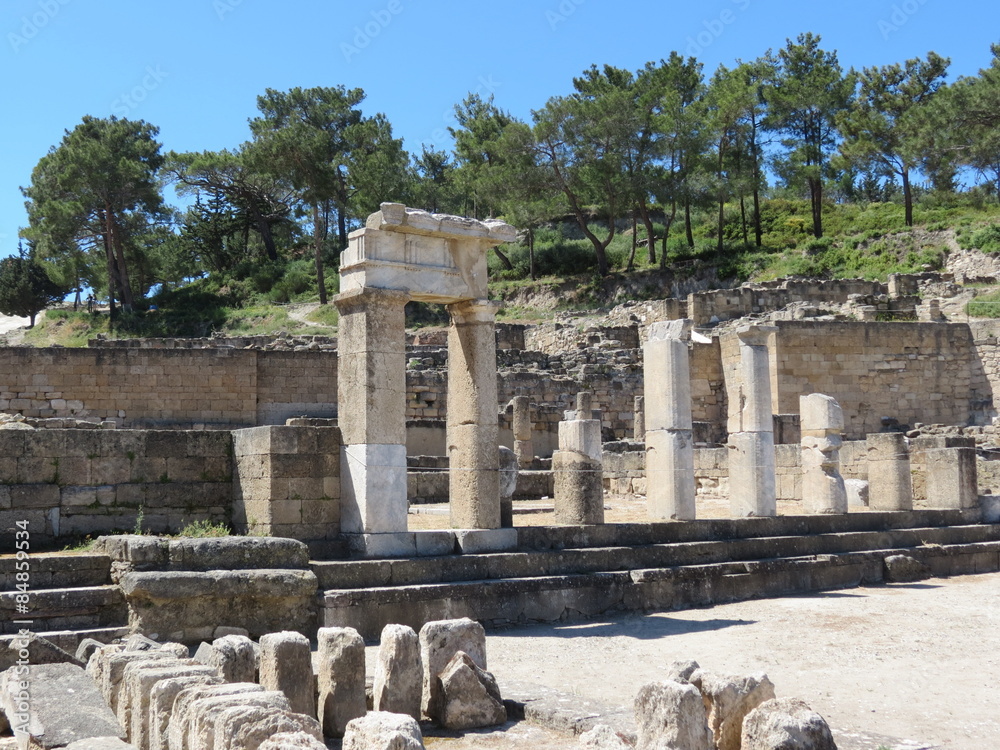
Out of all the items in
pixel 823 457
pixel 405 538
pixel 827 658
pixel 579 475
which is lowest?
pixel 827 658

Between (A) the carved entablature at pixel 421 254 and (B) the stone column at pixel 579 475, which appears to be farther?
(B) the stone column at pixel 579 475

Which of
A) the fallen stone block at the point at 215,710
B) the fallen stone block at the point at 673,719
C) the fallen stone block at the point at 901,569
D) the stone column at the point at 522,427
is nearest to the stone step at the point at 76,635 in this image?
the fallen stone block at the point at 215,710

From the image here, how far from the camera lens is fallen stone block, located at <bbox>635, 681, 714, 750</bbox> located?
5.11 m

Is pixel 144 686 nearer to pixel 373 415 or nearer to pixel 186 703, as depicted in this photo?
pixel 186 703

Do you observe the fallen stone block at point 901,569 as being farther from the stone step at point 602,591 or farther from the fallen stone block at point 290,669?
the fallen stone block at point 290,669

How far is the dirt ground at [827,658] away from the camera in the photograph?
6324 mm

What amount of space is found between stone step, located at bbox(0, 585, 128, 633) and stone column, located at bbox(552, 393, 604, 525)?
500cm

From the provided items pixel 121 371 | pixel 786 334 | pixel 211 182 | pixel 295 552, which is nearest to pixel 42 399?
pixel 121 371

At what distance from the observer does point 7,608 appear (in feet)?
25.8

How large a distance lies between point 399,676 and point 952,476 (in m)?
11.6

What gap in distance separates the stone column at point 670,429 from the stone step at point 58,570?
6562 mm

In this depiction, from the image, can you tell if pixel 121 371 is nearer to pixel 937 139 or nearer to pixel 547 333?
Answer: pixel 547 333

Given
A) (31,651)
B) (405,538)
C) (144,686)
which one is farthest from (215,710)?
(405,538)

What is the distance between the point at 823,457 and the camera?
579 inches
